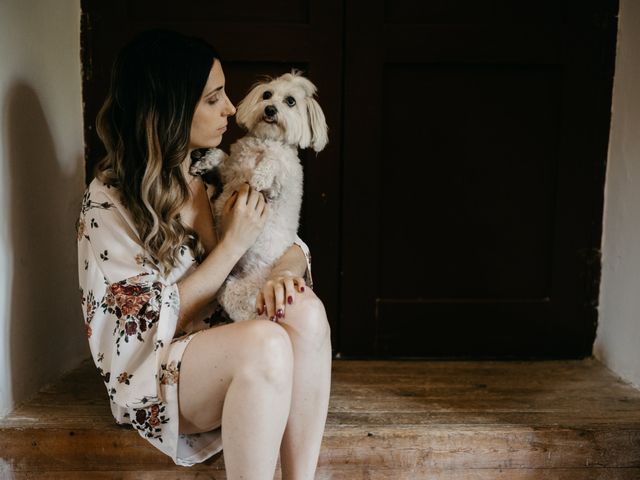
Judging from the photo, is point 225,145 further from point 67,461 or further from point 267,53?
point 67,461

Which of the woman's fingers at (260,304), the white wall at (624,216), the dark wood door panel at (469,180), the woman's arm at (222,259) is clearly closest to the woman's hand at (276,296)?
the woman's fingers at (260,304)

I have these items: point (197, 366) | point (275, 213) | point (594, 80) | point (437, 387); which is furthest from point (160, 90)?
point (594, 80)

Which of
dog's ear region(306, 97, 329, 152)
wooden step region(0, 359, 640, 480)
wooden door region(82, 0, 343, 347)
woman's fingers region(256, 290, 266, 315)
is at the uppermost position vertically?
wooden door region(82, 0, 343, 347)

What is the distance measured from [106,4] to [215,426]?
1.30 m

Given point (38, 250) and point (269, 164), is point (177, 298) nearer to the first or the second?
point (269, 164)

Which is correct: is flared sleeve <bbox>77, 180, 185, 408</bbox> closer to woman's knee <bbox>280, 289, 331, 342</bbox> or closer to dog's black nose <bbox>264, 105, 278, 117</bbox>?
woman's knee <bbox>280, 289, 331, 342</bbox>

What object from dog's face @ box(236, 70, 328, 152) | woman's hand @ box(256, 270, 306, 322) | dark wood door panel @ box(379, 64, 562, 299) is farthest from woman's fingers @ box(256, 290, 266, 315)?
dark wood door panel @ box(379, 64, 562, 299)

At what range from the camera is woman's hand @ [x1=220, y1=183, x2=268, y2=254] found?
52.8 inches

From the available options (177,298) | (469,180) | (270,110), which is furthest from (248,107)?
(469,180)

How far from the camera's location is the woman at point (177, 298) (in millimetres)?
1220

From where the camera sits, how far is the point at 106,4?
1.86 meters

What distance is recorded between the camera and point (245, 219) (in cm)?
134

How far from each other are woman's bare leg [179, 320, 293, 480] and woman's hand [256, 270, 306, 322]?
0.04 metres

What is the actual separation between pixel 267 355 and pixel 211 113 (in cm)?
56
